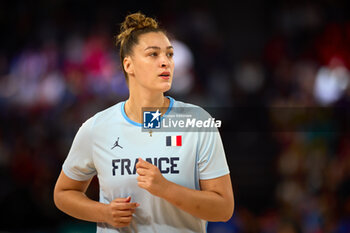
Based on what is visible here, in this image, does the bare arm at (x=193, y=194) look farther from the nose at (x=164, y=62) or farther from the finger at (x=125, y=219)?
the nose at (x=164, y=62)

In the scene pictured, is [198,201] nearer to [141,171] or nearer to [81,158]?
[141,171]

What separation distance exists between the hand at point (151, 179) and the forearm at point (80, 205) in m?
0.33

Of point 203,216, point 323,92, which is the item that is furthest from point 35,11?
point 203,216

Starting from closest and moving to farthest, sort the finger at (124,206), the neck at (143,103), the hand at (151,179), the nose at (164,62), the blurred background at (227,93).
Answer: the hand at (151,179) < the finger at (124,206) < the nose at (164,62) < the neck at (143,103) < the blurred background at (227,93)

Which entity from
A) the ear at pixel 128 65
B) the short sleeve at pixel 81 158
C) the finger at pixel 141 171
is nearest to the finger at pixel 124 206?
the finger at pixel 141 171

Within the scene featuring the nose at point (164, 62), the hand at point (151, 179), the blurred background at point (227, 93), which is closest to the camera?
the hand at point (151, 179)

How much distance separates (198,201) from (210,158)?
25 centimetres

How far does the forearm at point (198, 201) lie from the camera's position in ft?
8.09

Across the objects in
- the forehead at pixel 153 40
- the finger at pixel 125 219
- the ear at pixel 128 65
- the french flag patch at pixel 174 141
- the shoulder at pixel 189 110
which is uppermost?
the forehead at pixel 153 40

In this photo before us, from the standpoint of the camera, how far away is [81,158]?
2828 mm

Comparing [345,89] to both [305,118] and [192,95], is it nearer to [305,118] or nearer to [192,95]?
[305,118]

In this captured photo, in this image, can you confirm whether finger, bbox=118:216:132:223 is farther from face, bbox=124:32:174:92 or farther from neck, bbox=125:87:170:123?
face, bbox=124:32:174:92

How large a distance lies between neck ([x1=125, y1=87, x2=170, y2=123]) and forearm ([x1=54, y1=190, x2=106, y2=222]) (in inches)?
20.0

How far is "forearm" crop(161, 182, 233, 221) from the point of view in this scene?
247cm
